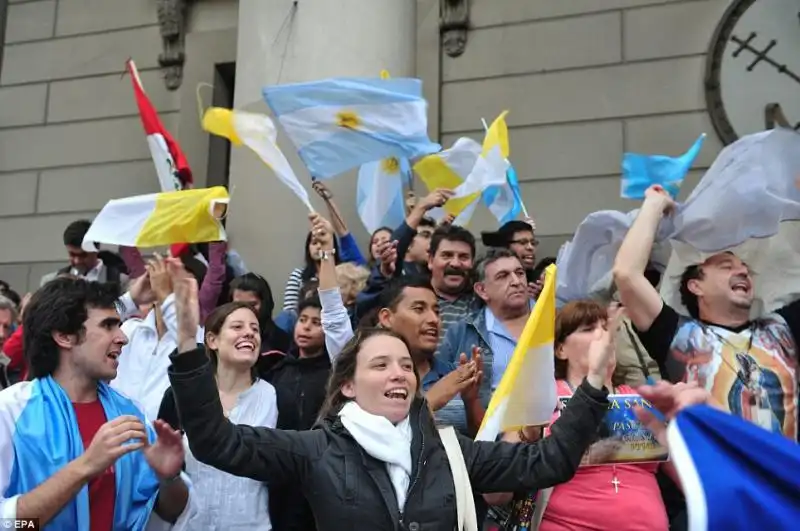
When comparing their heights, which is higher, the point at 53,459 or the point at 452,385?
the point at 452,385

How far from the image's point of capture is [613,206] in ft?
25.8

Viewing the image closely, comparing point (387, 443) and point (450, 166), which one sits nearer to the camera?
point (387, 443)

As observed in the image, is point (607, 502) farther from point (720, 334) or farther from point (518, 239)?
point (518, 239)

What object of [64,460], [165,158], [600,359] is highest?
[165,158]

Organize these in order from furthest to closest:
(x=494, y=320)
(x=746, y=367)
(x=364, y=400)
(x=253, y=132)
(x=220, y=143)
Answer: (x=220, y=143)
(x=253, y=132)
(x=494, y=320)
(x=746, y=367)
(x=364, y=400)

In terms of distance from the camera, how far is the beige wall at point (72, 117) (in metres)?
9.76

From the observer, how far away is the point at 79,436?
287 centimetres

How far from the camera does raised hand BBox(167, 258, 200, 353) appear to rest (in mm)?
2629

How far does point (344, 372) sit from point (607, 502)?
1.02 meters

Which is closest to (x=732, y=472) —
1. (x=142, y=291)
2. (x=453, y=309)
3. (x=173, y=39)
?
(x=453, y=309)

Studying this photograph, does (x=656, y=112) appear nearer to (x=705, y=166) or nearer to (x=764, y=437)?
(x=705, y=166)

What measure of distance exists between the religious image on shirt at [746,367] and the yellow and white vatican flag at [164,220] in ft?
8.76

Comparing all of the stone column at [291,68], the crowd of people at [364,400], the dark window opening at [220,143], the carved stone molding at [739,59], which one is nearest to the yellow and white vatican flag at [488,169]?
the stone column at [291,68]

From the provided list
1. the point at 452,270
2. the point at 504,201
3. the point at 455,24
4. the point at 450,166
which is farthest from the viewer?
the point at 455,24
